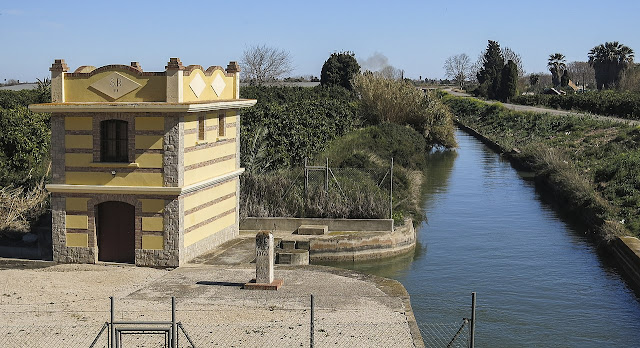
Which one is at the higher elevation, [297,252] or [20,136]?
[20,136]

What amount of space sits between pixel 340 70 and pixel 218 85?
184ft

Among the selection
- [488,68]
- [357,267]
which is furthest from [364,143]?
[488,68]

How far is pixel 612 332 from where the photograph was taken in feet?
69.5

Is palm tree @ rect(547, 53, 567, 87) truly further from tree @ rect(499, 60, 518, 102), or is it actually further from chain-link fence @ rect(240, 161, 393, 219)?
chain-link fence @ rect(240, 161, 393, 219)

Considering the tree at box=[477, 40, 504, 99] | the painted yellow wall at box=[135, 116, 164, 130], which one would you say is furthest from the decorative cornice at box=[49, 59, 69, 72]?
the tree at box=[477, 40, 504, 99]

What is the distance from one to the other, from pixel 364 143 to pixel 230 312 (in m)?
27.8

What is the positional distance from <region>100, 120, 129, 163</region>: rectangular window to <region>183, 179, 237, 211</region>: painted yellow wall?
202 centimetres

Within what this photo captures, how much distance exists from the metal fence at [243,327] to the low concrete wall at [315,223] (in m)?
9.81

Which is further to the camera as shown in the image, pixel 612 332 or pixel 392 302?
pixel 612 332

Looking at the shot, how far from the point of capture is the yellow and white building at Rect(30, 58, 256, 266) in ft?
75.5

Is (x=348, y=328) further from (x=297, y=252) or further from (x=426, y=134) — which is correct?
(x=426, y=134)

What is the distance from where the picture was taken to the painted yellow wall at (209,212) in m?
23.8

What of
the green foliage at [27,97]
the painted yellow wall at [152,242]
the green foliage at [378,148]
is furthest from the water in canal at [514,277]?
the green foliage at [27,97]

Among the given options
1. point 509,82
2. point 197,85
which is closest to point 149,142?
point 197,85
